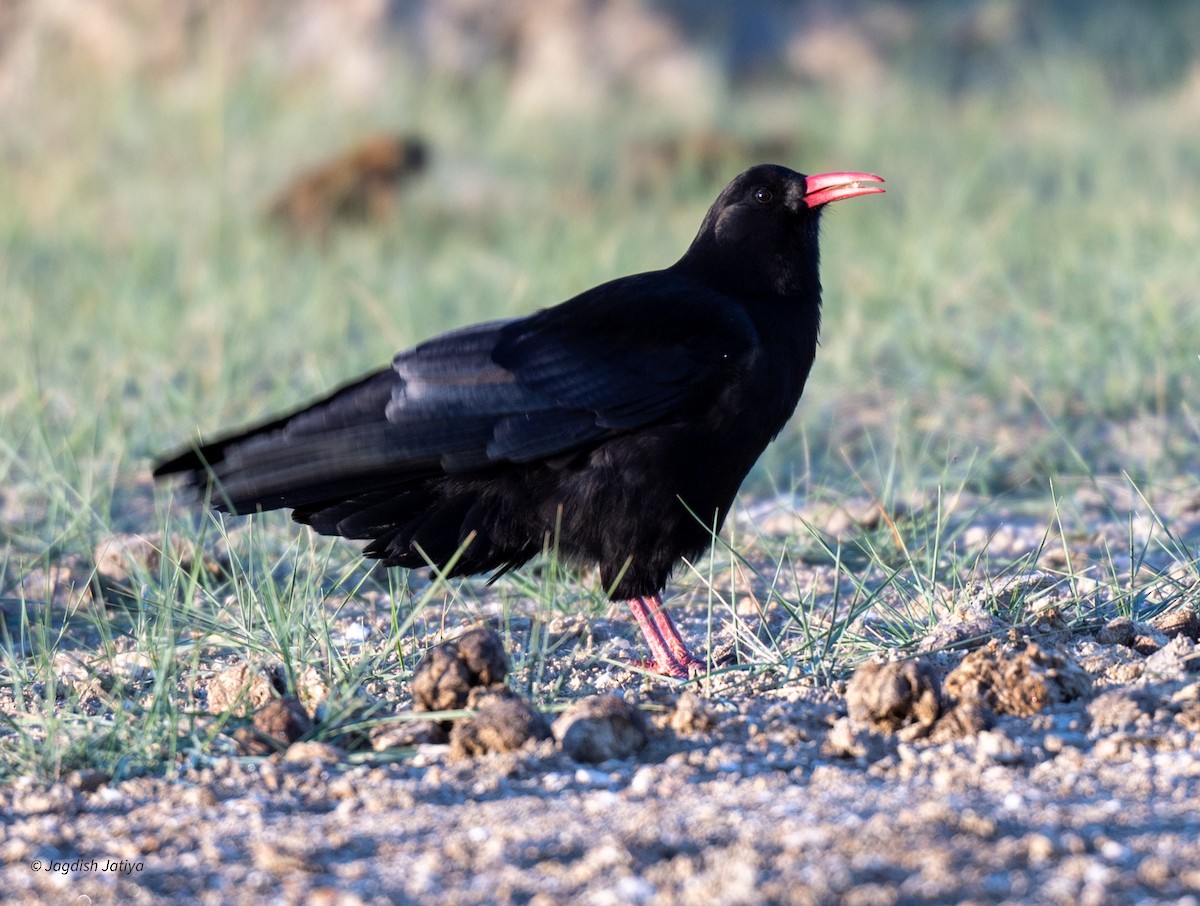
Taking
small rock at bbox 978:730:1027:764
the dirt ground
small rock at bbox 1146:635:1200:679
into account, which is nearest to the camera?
the dirt ground

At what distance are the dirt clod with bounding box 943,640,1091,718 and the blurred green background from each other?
1.42 meters

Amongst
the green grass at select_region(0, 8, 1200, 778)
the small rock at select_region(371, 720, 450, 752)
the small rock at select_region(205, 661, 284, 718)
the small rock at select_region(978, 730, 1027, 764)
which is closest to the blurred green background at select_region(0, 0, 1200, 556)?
the green grass at select_region(0, 8, 1200, 778)

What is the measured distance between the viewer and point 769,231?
404 cm

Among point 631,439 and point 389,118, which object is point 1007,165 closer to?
point 389,118

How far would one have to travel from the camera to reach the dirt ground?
2195 millimetres

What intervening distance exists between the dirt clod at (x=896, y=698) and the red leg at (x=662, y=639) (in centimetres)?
64

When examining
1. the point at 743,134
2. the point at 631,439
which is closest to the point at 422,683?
the point at 631,439

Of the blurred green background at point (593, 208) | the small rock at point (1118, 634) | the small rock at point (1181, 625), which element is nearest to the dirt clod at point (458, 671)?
the small rock at point (1118, 634)

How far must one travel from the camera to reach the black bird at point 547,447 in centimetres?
359

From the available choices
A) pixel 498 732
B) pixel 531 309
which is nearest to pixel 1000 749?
pixel 498 732

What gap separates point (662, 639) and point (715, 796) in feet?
3.62

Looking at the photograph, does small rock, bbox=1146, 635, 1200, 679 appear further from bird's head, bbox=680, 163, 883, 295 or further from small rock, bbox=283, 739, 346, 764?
small rock, bbox=283, 739, 346, 764

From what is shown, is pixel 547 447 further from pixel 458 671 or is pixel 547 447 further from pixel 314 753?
pixel 314 753

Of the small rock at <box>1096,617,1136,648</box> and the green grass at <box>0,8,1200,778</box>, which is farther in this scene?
the green grass at <box>0,8,1200,778</box>
